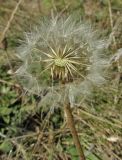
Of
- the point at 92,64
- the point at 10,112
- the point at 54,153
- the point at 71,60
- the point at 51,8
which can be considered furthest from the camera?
the point at 51,8

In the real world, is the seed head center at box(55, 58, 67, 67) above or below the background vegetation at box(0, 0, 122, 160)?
above

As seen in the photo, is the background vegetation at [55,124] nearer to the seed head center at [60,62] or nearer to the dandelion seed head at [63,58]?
the dandelion seed head at [63,58]

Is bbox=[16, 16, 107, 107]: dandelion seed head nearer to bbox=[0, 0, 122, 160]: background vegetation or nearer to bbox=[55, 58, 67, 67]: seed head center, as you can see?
bbox=[55, 58, 67, 67]: seed head center

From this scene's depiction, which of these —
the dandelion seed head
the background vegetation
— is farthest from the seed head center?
the background vegetation

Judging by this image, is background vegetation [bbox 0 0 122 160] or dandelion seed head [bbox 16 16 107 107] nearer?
dandelion seed head [bbox 16 16 107 107]

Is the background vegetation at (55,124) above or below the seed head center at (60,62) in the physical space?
below

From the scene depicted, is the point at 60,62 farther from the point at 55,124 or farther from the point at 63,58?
the point at 55,124

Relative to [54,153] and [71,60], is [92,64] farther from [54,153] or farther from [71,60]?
[54,153]

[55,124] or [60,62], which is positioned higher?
[60,62]

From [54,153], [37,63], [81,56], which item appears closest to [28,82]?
[37,63]

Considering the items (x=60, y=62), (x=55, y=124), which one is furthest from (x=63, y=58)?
(x=55, y=124)

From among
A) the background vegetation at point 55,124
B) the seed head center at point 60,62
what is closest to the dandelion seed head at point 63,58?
the seed head center at point 60,62
